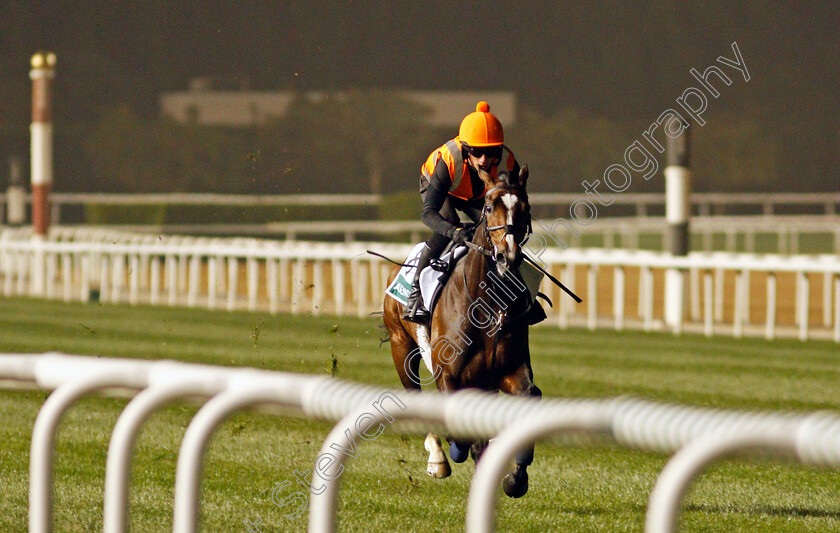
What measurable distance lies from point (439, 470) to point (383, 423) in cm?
Result: 326

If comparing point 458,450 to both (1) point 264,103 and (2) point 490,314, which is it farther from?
(1) point 264,103

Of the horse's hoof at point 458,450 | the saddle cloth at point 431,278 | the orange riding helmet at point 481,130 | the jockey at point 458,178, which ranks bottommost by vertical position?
the horse's hoof at point 458,450

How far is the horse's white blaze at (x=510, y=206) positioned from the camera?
16.5ft

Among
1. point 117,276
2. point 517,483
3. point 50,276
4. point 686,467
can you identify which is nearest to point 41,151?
point 50,276

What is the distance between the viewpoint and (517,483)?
481 cm

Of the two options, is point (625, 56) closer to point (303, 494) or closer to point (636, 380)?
point (636, 380)

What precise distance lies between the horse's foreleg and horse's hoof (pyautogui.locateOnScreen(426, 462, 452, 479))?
41 centimetres

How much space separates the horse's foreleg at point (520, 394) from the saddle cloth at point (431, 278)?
287mm

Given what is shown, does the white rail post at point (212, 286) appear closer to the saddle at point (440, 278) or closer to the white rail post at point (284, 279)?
the white rail post at point (284, 279)

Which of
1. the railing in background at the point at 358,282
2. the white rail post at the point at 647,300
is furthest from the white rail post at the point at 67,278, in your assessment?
the white rail post at the point at 647,300

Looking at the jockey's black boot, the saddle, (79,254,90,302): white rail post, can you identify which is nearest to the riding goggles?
the saddle

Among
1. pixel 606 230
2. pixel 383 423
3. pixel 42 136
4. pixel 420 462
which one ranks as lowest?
pixel 420 462

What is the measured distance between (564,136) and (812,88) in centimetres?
600

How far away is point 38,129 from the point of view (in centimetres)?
1659
